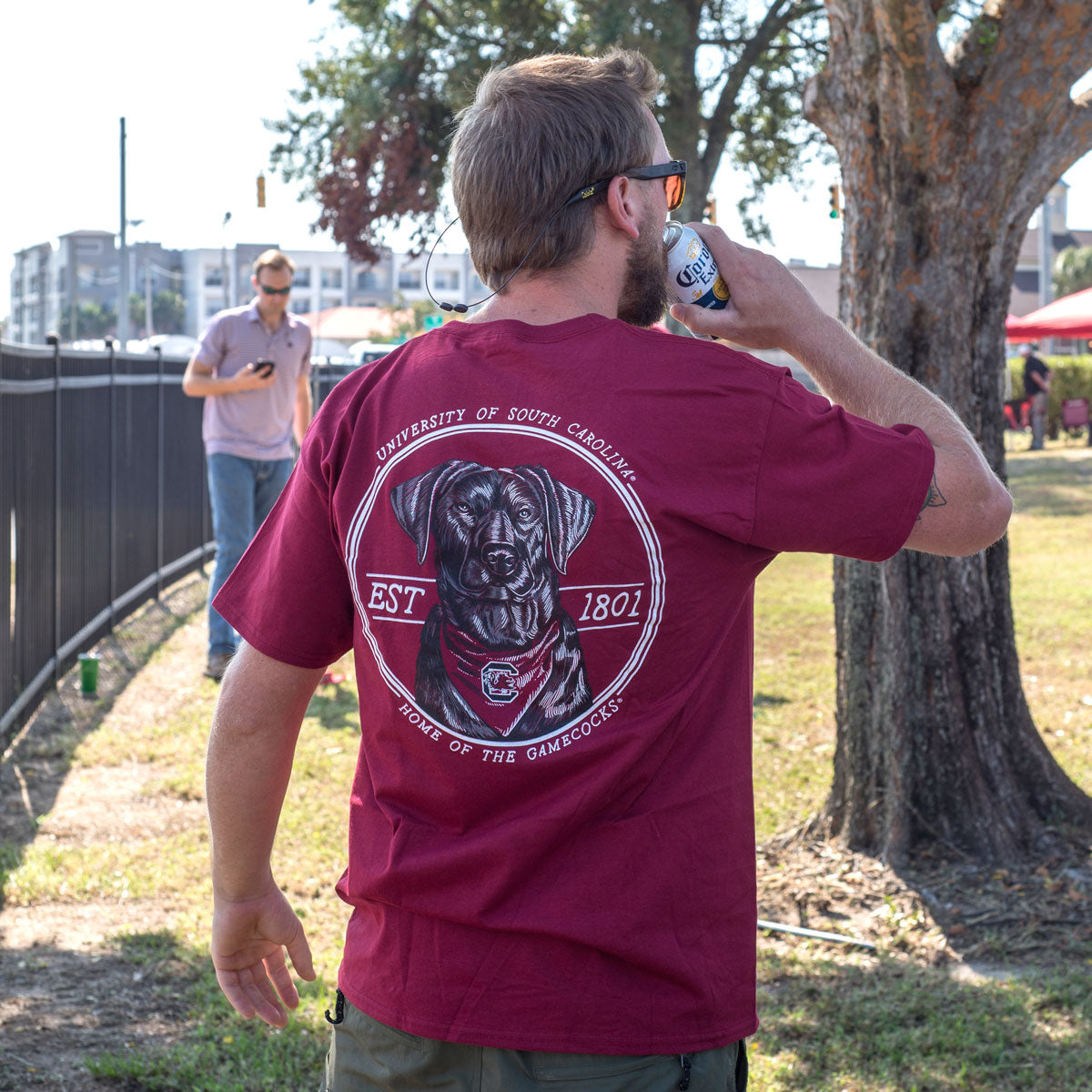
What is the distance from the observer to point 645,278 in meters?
1.86

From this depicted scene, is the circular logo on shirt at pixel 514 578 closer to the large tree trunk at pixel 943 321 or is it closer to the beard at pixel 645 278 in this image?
the beard at pixel 645 278

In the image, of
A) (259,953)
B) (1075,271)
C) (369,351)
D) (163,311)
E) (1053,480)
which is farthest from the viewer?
(163,311)

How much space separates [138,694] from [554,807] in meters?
6.66

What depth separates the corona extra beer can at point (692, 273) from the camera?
1.97 meters

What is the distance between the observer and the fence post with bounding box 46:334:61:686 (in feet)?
25.4

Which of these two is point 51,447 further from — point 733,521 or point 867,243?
point 733,521

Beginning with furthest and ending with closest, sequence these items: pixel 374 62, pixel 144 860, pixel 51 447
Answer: pixel 374 62
pixel 51 447
pixel 144 860

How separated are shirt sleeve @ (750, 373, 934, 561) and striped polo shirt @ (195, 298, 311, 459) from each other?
20.7 ft

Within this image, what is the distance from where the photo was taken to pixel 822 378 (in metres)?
1.95

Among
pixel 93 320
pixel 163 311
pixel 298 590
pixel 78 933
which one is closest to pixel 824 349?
pixel 298 590

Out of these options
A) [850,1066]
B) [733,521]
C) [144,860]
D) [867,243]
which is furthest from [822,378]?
[144,860]

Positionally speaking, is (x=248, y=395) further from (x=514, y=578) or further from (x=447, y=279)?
(x=447, y=279)

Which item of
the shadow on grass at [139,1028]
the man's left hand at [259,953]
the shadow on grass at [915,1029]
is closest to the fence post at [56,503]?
the shadow on grass at [139,1028]

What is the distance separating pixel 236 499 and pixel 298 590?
6.09 m
